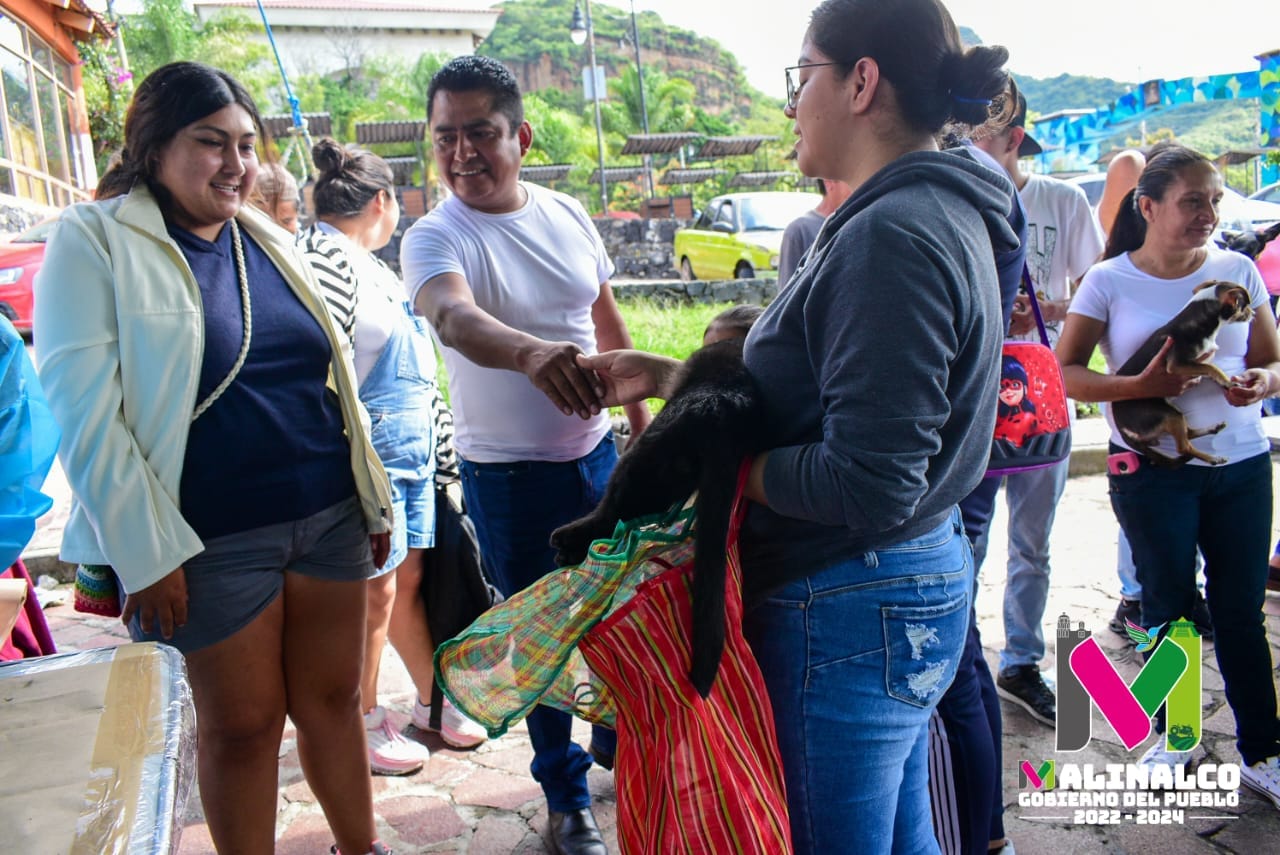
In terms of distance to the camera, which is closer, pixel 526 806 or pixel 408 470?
pixel 526 806

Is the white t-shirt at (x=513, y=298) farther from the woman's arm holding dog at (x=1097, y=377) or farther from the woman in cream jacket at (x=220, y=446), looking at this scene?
the woman's arm holding dog at (x=1097, y=377)

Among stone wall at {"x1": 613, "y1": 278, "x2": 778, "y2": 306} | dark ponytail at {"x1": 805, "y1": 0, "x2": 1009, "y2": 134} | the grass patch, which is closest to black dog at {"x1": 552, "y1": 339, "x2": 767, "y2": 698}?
dark ponytail at {"x1": 805, "y1": 0, "x2": 1009, "y2": 134}

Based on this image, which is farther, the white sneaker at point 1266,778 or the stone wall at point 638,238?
the stone wall at point 638,238

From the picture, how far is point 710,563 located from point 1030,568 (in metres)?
2.22

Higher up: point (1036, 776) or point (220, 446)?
point (220, 446)

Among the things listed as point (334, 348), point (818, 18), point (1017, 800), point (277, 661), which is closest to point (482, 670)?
point (277, 661)

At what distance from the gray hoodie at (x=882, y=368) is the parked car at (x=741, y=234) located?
11843mm

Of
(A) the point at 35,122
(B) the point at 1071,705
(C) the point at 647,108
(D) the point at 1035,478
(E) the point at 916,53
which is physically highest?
(C) the point at 647,108

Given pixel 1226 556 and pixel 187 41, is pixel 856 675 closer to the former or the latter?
pixel 1226 556

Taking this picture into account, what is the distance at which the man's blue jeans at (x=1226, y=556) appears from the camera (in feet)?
8.50

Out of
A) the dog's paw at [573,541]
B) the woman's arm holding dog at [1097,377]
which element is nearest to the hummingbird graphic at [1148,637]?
the woman's arm holding dog at [1097,377]

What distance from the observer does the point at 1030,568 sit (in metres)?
3.25

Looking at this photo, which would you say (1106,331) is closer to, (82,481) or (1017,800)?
(1017,800)

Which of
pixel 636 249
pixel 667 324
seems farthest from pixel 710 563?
pixel 636 249
